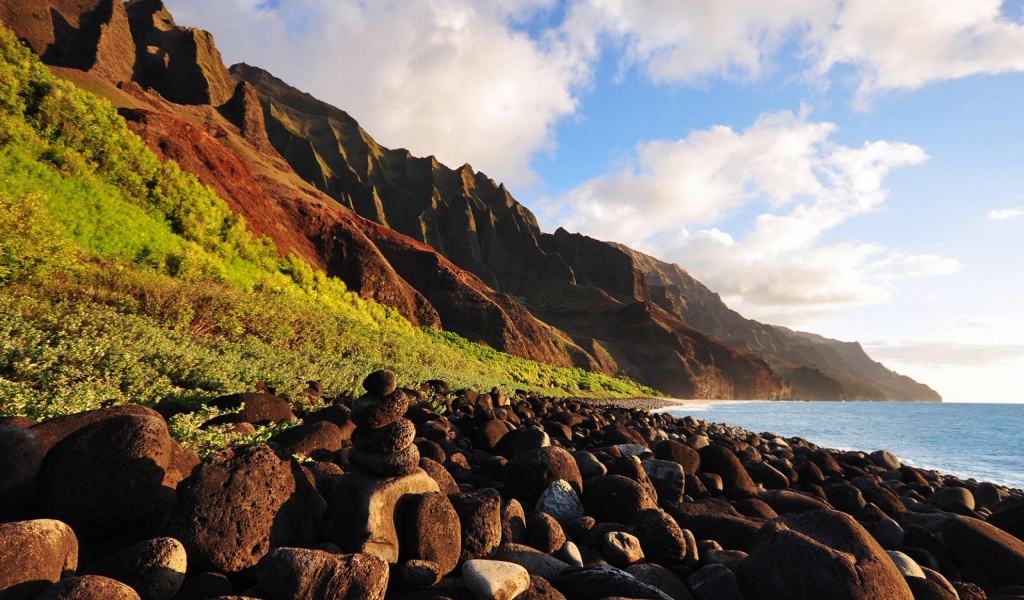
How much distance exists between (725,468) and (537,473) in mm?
3942

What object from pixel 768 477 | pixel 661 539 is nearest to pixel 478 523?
pixel 661 539

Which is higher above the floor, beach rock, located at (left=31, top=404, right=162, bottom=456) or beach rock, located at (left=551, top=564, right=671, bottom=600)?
beach rock, located at (left=31, top=404, right=162, bottom=456)

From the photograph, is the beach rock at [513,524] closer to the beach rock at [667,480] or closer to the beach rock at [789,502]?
the beach rock at [667,480]

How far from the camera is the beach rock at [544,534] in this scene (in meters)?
3.98

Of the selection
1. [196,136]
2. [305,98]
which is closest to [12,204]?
[196,136]

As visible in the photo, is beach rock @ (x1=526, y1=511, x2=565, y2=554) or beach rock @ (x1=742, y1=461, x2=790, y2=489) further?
beach rock @ (x1=742, y1=461, x2=790, y2=489)

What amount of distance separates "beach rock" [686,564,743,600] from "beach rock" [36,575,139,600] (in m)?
3.46

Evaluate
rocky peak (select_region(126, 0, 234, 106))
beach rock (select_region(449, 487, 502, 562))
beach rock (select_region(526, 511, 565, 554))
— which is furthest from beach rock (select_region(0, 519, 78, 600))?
rocky peak (select_region(126, 0, 234, 106))

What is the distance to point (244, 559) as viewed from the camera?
9.38ft

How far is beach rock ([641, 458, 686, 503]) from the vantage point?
632 centimetres

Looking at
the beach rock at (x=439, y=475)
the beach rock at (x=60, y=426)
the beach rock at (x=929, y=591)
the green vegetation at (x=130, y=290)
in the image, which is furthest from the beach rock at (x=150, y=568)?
the beach rock at (x=929, y=591)

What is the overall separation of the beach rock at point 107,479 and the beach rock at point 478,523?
6.51 ft

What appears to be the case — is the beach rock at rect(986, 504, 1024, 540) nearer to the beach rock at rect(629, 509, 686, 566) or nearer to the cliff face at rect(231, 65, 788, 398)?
the beach rock at rect(629, 509, 686, 566)

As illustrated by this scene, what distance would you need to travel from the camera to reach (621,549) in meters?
3.94
